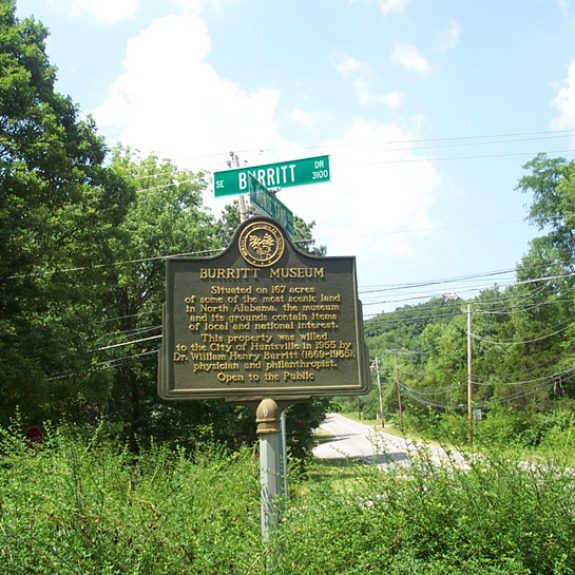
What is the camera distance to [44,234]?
16.1m

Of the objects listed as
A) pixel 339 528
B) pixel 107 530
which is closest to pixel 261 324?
pixel 339 528

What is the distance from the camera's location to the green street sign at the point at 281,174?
8.93 meters

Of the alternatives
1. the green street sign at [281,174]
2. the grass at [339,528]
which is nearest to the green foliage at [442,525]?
the grass at [339,528]

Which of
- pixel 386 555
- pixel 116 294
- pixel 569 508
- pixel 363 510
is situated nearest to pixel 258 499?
pixel 363 510

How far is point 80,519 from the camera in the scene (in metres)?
4.94

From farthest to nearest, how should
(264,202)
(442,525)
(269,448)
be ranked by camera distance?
(264,202) < (269,448) < (442,525)

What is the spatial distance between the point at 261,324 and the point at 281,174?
327 cm

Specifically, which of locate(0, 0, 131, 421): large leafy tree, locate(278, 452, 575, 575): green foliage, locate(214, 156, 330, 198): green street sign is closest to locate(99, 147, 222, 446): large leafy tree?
locate(0, 0, 131, 421): large leafy tree

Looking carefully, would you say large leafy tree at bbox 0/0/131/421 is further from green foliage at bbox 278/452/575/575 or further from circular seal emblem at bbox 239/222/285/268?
green foliage at bbox 278/452/575/575

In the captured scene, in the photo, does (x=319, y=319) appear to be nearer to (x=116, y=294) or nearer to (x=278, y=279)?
(x=278, y=279)

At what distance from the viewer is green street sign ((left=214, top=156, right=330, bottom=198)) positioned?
8.93 m

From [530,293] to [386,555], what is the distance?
38.3 meters

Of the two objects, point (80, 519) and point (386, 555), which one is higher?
point (80, 519)

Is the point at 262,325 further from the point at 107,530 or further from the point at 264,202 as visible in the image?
the point at 107,530
